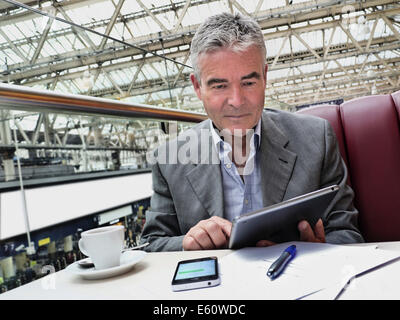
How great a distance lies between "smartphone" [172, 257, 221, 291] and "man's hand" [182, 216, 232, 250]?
0.17m

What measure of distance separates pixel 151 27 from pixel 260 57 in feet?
31.8

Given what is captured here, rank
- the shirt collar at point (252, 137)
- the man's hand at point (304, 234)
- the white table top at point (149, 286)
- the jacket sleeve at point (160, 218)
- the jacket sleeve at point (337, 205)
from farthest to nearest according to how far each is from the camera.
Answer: the shirt collar at point (252, 137) → the jacket sleeve at point (160, 218) → the jacket sleeve at point (337, 205) → the man's hand at point (304, 234) → the white table top at point (149, 286)

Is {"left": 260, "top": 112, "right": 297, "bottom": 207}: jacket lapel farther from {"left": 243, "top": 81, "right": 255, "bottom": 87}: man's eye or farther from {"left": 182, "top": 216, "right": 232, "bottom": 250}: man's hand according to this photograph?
{"left": 182, "top": 216, "right": 232, "bottom": 250}: man's hand

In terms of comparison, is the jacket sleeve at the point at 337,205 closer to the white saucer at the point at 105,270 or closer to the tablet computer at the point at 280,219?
the tablet computer at the point at 280,219

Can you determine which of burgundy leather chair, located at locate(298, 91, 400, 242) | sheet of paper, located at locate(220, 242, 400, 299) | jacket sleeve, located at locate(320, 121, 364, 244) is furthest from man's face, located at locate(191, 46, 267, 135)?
sheet of paper, located at locate(220, 242, 400, 299)

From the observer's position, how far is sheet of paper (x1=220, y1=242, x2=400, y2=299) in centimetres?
49

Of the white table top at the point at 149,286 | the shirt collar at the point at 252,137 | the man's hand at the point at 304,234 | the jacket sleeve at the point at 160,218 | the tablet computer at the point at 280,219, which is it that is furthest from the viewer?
the shirt collar at the point at 252,137

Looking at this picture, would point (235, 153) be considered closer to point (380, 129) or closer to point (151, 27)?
point (380, 129)

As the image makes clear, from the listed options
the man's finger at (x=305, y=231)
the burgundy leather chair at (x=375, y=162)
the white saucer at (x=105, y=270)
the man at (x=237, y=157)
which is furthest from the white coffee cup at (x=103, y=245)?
the burgundy leather chair at (x=375, y=162)

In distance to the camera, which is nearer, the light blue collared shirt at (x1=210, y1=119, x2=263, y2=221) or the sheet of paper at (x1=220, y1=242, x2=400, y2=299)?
the sheet of paper at (x1=220, y1=242, x2=400, y2=299)

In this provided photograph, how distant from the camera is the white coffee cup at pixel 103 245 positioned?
0.67 m

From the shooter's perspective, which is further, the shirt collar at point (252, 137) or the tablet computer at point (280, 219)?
the shirt collar at point (252, 137)

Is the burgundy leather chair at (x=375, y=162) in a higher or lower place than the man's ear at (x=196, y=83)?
lower
